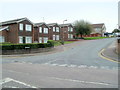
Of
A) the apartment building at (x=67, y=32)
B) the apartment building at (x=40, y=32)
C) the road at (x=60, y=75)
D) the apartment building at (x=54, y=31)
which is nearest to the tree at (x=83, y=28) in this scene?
the apartment building at (x=67, y=32)

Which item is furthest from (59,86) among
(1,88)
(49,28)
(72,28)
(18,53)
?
(72,28)

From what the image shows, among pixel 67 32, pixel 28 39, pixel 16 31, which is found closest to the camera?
pixel 16 31

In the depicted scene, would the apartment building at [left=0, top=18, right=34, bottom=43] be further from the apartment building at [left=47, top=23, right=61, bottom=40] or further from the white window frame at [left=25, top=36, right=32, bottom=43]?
the apartment building at [left=47, top=23, right=61, bottom=40]

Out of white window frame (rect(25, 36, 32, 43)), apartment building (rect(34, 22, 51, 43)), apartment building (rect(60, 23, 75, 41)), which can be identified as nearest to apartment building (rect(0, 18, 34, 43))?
white window frame (rect(25, 36, 32, 43))

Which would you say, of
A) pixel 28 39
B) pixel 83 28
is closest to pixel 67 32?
pixel 83 28

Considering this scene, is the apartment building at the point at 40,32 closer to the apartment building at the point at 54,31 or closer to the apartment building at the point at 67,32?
the apartment building at the point at 54,31

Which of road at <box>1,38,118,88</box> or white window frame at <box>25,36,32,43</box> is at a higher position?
white window frame at <box>25,36,32,43</box>

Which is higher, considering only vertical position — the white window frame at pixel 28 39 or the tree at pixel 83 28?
the tree at pixel 83 28

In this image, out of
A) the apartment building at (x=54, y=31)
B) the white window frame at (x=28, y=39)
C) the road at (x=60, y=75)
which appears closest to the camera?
the road at (x=60, y=75)

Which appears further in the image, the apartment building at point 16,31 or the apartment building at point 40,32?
the apartment building at point 40,32

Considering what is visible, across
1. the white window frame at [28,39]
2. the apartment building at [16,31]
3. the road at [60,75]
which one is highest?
the apartment building at [16,31]

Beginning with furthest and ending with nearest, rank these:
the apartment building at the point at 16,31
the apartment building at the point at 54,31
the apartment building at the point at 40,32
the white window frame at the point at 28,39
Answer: the apartment building at the point at 54,31, the apartment building at the point at 40,32, the white window frame at the point at 28,39, the apartment building at the point at 16,31

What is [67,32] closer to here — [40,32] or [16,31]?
[40,32]

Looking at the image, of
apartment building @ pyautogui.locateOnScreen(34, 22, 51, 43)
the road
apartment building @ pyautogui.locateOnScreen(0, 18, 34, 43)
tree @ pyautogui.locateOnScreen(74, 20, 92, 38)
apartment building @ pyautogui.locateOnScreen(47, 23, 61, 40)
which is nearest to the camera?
the road
